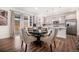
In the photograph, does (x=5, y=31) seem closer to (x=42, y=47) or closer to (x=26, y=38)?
(x=26, y=38)

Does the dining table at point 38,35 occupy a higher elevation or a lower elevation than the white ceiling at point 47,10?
lower

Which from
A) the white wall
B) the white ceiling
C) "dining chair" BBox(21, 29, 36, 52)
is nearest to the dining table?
"dining chair" BBox(21, 29, 36, 52)

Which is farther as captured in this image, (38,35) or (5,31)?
(38,35)

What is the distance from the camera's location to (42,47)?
9.16ft

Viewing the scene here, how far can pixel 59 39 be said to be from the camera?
2.74m

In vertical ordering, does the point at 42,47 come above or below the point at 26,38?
below

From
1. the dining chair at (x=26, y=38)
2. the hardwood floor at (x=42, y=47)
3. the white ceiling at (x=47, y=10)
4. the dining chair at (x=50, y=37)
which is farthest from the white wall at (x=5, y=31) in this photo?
the dining chair at (x=50, y=37)

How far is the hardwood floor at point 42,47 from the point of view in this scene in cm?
272

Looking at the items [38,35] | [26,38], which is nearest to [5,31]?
[26,38]

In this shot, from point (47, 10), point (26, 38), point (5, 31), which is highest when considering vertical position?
point (47, 10)

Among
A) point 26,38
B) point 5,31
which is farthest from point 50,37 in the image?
point 5,31

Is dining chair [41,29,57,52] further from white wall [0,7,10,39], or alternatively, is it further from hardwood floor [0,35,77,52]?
white wall [0,7,10,39]

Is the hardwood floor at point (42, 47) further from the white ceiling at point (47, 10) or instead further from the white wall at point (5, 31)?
the white ceiling at point (47, 10)
